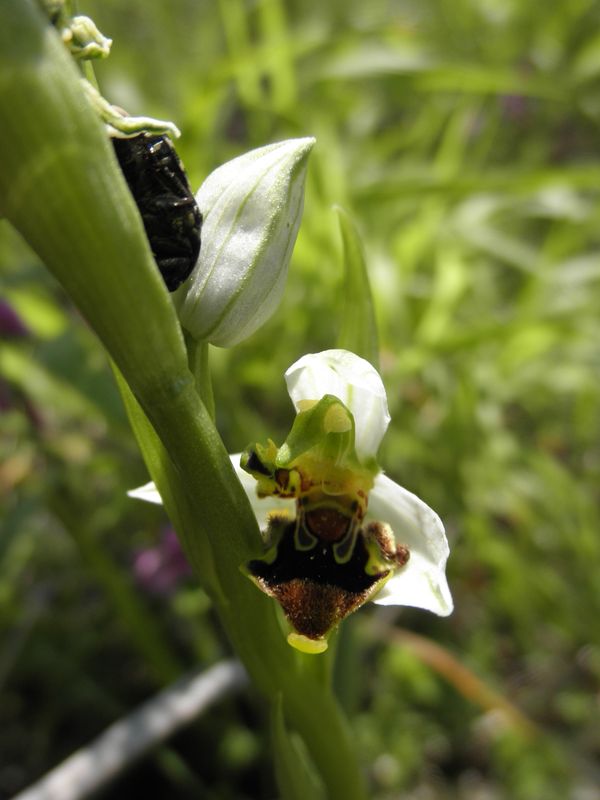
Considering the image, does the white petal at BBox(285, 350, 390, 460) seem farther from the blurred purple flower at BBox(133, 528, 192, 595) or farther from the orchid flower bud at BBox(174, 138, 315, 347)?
the blurred purple flower at BBox(133, 528, 192, 595)

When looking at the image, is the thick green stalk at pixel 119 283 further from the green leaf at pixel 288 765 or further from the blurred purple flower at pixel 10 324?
the blurred purple flower at pixel 10 324

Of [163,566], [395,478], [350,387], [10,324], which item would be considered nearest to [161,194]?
[350,387]

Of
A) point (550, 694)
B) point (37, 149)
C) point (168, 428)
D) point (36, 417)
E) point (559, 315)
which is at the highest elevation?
point (37, 149)

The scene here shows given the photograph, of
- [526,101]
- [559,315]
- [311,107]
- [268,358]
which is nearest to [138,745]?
[268,358]

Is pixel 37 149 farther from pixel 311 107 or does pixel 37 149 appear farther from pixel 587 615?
pixel 311 107

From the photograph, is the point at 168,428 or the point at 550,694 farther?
the point at 550,694

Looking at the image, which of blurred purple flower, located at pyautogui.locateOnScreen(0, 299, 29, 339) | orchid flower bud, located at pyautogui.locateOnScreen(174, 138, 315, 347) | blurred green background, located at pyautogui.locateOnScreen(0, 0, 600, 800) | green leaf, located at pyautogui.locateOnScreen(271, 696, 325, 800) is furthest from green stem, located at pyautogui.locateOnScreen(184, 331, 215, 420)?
blurred purple flower, located at pyautogui.locateOnScreen(0, 299, 29, 339)
